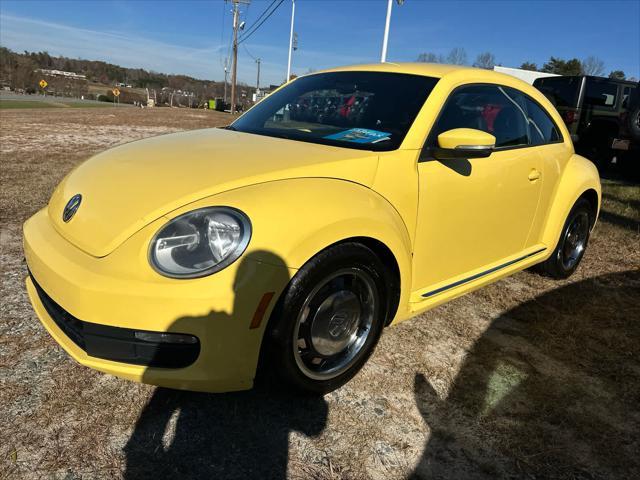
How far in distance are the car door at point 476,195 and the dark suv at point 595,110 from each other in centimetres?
733

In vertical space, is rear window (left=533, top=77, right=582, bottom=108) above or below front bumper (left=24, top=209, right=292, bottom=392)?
above

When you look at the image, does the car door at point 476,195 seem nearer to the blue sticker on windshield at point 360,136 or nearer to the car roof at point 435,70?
the car roof at point 435,70

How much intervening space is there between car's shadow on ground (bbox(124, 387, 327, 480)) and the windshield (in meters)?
1.36

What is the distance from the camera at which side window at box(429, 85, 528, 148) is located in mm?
2710

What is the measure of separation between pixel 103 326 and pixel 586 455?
209cm

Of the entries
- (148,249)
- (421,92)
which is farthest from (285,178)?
(421,92)

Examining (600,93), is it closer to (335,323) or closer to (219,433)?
(335,323)

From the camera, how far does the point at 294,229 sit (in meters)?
1.88

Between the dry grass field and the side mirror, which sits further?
the side mirror

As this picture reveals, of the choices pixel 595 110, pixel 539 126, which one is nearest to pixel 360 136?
pixel 539 126

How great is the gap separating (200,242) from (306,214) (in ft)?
1.44

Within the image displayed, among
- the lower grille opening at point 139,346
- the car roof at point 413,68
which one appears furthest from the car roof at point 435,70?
the lower grille opening at point 139,346

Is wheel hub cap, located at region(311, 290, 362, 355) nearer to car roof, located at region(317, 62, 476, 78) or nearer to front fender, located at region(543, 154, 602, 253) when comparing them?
car roof, located at region(317, 62, 476, 78)

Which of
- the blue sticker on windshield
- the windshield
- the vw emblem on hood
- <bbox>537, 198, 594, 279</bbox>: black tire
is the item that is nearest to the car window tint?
<bbox>537, 198, 594, 279</bbox>: black tire
